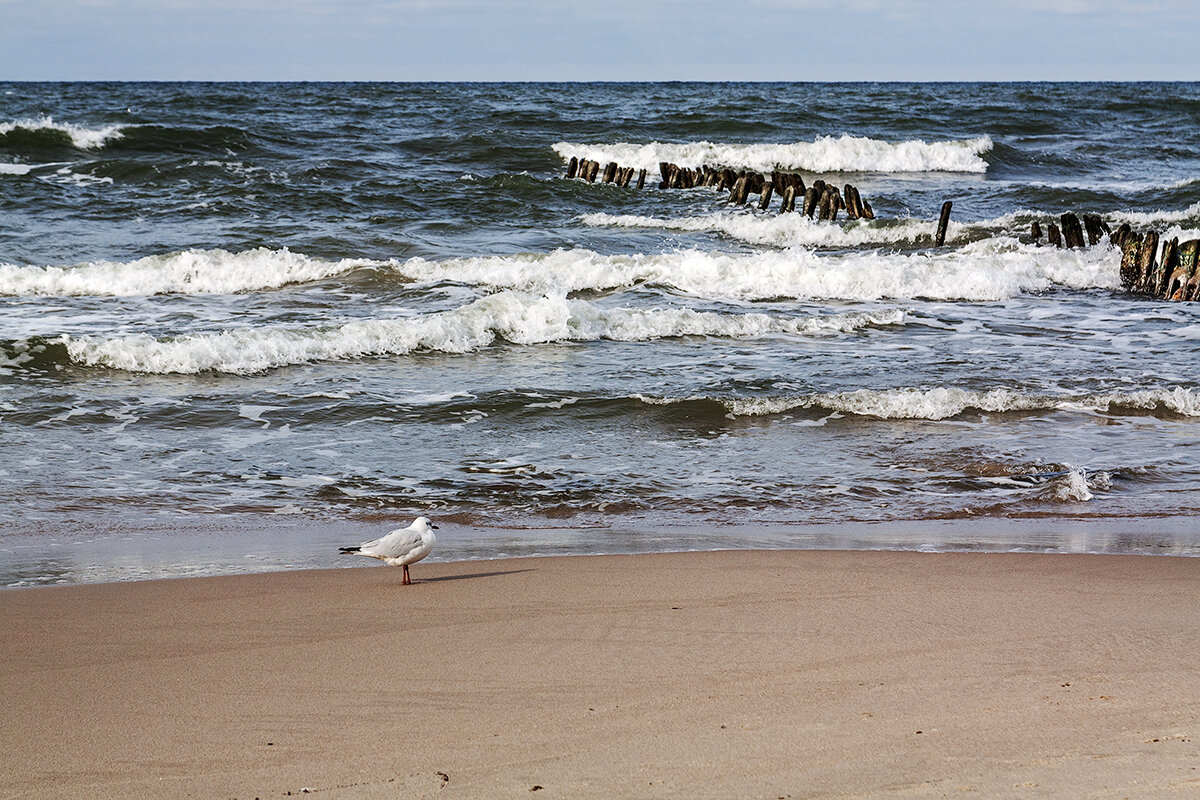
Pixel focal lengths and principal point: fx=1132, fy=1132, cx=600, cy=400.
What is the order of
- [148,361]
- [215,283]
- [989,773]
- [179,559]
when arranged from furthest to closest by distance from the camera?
[215,283] → [148,361] → [179,559] → [989,773]

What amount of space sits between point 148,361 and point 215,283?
3.85m

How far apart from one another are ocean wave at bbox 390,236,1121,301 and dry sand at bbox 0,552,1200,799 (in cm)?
821

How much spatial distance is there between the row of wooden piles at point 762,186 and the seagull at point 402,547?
1350cm

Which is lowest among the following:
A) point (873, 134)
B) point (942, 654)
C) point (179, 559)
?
point (179, 559)

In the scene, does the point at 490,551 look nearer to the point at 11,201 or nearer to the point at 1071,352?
the point at 1071,352

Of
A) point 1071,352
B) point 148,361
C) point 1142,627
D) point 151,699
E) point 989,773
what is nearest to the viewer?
point 989,773

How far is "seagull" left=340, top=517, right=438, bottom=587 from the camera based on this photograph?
4074 mm

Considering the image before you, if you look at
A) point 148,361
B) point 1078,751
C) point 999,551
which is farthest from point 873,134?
point 1078,751

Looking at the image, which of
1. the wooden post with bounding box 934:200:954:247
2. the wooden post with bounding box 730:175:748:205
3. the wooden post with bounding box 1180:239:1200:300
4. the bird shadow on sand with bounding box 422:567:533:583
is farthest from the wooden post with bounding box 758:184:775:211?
the bird shadow on sand with bounding box 422:567:533:583

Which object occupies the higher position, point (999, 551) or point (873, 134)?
point (873, 134)

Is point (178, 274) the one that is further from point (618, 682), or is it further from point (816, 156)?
point (816, 156)

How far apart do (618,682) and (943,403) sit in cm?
485

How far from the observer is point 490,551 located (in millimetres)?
4703

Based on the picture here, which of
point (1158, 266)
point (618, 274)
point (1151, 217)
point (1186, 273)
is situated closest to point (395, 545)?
point (618, 274)
